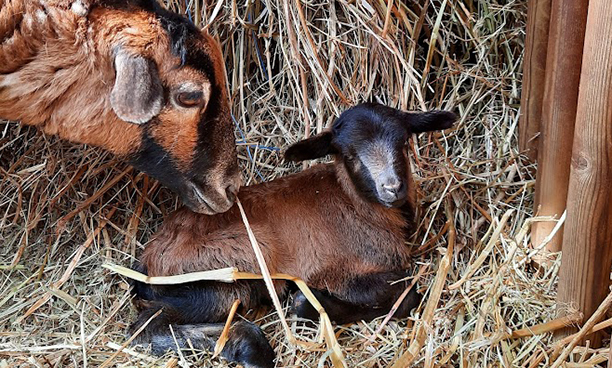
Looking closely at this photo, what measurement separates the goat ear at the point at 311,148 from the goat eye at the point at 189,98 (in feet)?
2.34

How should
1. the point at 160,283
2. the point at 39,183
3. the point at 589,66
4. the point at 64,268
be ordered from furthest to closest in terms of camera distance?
A: the point at 39,183 < the point at 64,268 < the point at 160,283 < the point at 589,66

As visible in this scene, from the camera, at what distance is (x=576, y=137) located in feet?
11.3

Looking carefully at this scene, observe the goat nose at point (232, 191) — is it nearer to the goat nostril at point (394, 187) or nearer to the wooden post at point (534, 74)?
the goat nostril at point (394, 187)

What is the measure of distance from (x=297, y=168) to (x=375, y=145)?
117cm

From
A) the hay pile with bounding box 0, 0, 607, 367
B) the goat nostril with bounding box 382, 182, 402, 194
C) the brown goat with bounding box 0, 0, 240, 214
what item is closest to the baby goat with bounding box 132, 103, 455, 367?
the goat nostril with bounding box 382, 182, 402, 194

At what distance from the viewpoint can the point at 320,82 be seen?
17.3 ft

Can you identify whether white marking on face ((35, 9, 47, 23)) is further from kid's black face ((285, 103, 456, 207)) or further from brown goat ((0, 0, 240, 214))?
kid's black face ((285, 103, 456, 207))

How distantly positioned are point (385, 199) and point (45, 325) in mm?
2190

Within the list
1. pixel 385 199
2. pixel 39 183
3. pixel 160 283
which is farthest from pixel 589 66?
pixel 39 183

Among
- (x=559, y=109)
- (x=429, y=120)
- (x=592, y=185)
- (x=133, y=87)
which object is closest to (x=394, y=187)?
(x=429, y=120)

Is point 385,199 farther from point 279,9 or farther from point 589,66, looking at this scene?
point 279,9

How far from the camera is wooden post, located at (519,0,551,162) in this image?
4.55 meters

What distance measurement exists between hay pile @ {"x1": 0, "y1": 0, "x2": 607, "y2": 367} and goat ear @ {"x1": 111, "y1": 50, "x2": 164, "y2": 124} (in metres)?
1.35

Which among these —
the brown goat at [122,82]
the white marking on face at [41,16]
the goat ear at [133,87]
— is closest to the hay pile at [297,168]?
the brown goat at [122,82]
